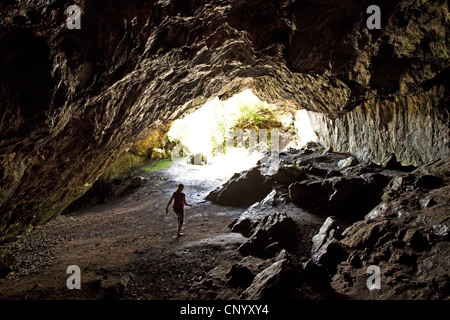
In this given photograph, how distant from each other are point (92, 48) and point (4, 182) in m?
3.45

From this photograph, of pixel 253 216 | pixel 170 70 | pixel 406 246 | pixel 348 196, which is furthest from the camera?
pixel 253 216

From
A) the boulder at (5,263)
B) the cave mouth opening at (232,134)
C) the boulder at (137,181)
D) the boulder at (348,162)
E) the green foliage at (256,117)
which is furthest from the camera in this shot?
the green foliage at (256,117)

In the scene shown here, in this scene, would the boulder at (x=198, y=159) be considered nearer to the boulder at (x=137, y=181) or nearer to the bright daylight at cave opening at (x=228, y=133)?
the bright daylight at cave opening at (x=228, y=133)

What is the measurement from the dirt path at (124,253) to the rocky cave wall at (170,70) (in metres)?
1.58

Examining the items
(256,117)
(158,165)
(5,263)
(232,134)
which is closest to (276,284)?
(5,263)

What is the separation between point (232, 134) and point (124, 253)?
16.7 metres

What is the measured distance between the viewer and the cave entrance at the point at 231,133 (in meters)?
20.5

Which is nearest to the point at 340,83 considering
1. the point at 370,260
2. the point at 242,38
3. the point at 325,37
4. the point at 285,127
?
the point at 325,37

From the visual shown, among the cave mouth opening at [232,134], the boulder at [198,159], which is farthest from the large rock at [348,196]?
the boulder at [198,159]

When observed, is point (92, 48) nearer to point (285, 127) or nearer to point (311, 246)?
point (311, 246)

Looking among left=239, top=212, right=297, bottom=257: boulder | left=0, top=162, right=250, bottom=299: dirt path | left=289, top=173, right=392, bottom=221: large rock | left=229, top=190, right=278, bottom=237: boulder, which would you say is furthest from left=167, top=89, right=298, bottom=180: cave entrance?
left=239, top=212, right=297, bottom=257: boulder

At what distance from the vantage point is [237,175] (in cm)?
1204

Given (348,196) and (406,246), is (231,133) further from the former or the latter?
(406,246)
